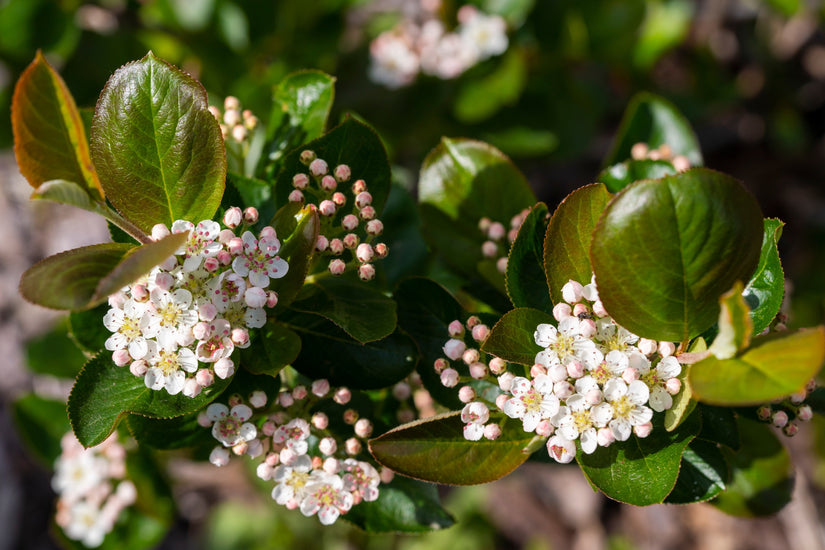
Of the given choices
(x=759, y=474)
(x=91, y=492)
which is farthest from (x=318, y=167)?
(x=91, y=492)

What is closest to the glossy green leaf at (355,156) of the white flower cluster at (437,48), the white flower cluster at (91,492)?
the white flower cluster at (91,492)

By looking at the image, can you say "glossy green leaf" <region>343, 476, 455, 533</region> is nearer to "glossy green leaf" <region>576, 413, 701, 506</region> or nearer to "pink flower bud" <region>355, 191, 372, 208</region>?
"glossy green leaf" <region>576, 413, 701, 506</region>

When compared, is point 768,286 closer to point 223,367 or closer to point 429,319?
point 429,319

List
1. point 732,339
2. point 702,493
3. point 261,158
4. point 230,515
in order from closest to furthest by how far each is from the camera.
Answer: point 732,339 → point 702,493 → point 261,158 → point 230,515

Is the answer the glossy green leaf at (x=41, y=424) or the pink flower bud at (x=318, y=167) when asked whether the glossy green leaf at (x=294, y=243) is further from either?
the glossy green leaf at (x=41, y=424)

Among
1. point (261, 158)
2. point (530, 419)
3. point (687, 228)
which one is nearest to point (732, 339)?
point (687, 228)

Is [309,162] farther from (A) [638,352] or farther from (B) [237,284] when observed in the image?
(A) [638,352]
